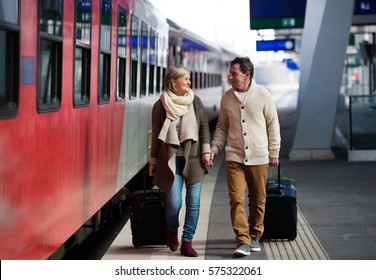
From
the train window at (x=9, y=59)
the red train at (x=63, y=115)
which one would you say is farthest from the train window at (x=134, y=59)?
the train window at (x=9, y=59)

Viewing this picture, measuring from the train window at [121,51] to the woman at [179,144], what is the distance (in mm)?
2639

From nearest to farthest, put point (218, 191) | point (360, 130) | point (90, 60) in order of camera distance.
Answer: point (90, 60)
point (218, 191)
point (360, 130)

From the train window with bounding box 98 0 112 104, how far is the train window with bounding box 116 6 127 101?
31.6 inches

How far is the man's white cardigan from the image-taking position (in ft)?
26.3

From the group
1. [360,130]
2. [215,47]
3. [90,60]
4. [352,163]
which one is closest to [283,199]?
[90,60]

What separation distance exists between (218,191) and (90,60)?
5.27 meters

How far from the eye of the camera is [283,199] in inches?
342

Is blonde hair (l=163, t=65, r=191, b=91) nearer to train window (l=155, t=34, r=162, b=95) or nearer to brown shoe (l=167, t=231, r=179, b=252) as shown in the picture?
brown shoe (l=167, t=231, r=179, b=252)

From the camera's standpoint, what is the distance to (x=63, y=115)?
22.9ft

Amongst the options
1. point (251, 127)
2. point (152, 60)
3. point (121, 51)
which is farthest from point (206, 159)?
point (152, 60)

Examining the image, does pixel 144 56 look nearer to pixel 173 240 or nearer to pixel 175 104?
pixel 173 240

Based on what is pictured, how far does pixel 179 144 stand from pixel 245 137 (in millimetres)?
598

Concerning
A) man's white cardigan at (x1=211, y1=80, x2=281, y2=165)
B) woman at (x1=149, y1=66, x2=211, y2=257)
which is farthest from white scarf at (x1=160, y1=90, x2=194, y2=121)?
man's white cardigan at (x1=211, y1=80, x2=281, y2=165)
